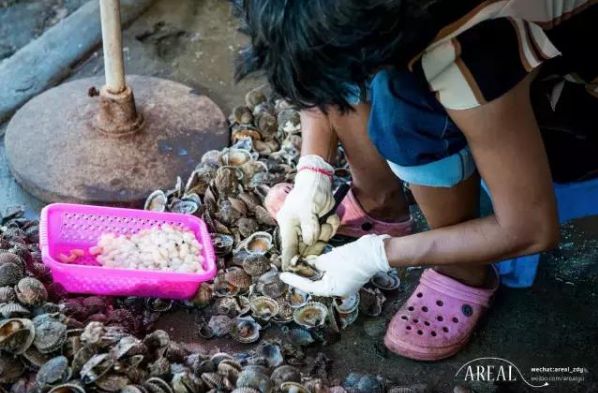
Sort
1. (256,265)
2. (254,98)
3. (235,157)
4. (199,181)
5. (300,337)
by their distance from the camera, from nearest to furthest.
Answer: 1. (300,337)
2. (256,265)
3. (199,181)
4. (235,157)
5. (254,98)

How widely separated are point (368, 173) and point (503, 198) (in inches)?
23.2

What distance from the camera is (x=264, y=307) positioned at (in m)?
1.90

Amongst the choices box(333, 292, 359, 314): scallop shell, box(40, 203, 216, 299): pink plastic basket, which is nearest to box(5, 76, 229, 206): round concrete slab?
box(40, 203, 216, 299): pink plastic basket

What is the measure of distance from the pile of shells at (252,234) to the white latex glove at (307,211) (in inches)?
2.6

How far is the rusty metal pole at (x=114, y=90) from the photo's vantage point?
2148 millimetres

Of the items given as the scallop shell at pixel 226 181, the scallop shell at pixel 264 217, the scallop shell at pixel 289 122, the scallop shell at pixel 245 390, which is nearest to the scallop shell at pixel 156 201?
the scallop shell at pixel 226 181

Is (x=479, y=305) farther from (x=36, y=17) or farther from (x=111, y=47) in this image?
(x=36, y=17)

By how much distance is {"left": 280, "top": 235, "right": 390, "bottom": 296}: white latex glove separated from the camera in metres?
1.71

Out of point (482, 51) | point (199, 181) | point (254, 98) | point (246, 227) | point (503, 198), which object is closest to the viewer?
point (482, 51)

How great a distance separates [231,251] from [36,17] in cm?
163

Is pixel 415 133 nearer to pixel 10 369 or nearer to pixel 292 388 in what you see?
pixel 292 388

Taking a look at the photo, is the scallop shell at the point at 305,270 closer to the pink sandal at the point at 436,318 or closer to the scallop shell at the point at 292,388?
the pink sandal at the point at 436,318

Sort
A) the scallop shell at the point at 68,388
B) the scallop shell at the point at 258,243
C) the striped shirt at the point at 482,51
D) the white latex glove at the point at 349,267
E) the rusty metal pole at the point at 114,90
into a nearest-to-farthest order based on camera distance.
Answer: the striped shirt at the point at 482,51 → the scallop shell at the point at 68,388 → the white latex glove at the point at 349,267 → the scallop shell at the point at 258,243 → the rusty metal pole at the point at 114,90

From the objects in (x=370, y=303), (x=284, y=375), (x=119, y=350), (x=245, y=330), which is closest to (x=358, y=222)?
(x=370, y=303)
